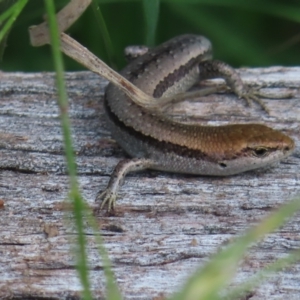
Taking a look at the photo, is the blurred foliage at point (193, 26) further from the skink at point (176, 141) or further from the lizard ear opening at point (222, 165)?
the lizard ear opening at point (222, 165)

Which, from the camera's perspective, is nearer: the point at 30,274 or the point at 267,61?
the point at 30,274

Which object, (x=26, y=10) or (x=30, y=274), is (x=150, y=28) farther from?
(x=30, y=274)

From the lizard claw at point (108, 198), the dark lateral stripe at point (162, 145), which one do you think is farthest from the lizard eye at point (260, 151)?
the lizard claw at point (108, 198)

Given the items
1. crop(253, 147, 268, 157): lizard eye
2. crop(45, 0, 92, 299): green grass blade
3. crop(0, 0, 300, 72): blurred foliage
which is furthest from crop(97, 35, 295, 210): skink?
crop(45, 0, 92, 299): green grass blade

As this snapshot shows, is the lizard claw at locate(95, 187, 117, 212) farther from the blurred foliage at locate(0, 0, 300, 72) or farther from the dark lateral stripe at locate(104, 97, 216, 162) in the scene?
the blurred foliage at locate(0, 0, 300, 72)

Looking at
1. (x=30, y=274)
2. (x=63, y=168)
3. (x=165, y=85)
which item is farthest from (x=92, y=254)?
(x=165, y=85)
